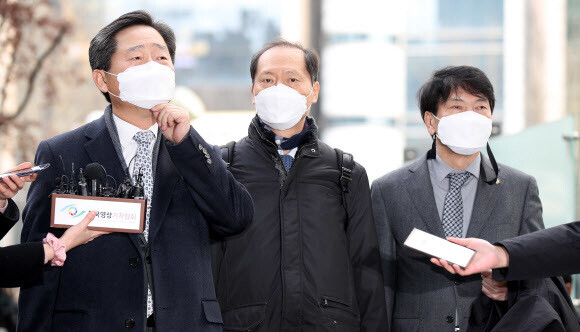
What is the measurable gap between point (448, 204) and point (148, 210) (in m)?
1.44

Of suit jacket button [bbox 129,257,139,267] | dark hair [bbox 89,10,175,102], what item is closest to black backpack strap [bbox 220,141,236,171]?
dark hair [bbox 89,10,175,102]

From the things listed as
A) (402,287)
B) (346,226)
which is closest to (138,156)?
(346,226)

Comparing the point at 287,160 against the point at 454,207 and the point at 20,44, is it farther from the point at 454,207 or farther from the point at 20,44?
the point at 20,44

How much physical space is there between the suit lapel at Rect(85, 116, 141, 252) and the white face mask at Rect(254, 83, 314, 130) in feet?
A: 2.56

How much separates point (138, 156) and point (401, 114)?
311 inches

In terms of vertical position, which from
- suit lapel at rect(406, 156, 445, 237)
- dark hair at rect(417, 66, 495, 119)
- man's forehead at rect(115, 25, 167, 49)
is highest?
man's forehead at rect(115, 25, 167, 49)

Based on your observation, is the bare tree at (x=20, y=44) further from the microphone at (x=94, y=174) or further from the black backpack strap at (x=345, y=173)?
the microphone at (x=94, y=174)

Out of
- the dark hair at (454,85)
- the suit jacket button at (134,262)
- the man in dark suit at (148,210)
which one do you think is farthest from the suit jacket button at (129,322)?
the dark hair at (454,85)

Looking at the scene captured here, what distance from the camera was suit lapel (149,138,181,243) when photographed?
267 cm

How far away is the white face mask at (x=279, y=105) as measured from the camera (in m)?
3.28

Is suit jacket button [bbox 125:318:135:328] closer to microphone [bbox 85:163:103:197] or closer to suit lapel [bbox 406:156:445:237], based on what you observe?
microphone [bbox 85:163:103:197]

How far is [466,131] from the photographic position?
3.35 meters

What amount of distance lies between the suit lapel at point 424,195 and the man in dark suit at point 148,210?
99 cm

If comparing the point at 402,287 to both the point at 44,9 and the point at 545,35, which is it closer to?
the point at 545,35
